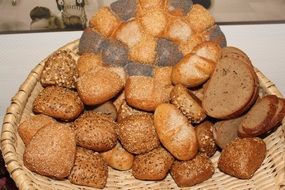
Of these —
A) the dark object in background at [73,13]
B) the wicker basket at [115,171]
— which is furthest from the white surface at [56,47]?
the wicker basket at [115,171]

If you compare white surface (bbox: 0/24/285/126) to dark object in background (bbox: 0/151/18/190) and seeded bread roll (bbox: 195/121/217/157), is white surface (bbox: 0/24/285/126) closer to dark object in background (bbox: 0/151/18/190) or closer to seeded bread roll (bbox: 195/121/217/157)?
dark object in background (bbox: 0/151/18/190)

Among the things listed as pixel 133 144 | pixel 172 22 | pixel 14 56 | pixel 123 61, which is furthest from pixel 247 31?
pixel 14 56

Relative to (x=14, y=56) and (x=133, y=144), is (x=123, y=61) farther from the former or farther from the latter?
(x=14, y=56)

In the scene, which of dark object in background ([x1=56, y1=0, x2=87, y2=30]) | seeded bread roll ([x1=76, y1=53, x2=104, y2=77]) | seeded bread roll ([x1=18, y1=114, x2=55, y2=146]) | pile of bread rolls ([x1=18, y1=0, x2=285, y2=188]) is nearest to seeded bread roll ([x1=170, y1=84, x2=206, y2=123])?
pile of bread rolls ([x1=18, y1=0, x2=285, y2=188])

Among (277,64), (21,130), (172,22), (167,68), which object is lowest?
(277,64)

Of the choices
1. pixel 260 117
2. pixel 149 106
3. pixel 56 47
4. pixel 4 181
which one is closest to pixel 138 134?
pixel 149 106

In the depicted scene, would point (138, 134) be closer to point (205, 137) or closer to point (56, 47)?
point (205, 137)

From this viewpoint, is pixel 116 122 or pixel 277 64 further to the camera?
pixel 277 64
